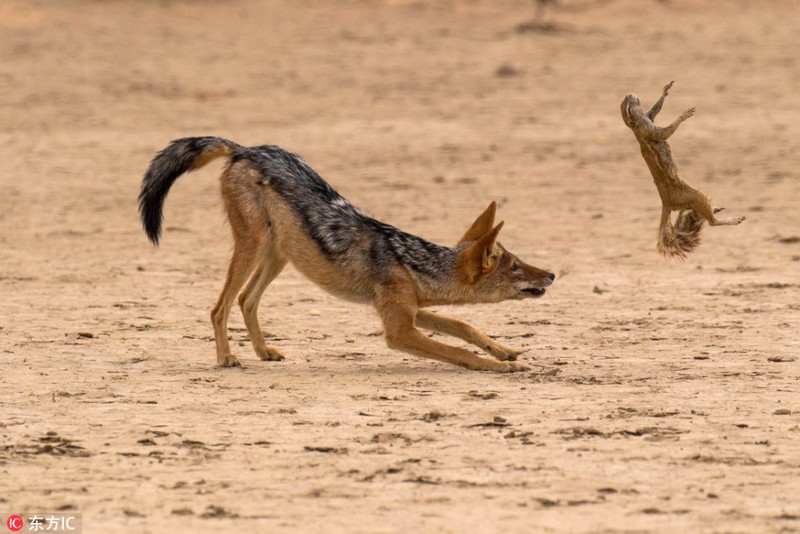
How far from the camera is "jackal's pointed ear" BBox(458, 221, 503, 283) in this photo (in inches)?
346

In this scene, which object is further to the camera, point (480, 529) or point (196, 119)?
point (196, 119)

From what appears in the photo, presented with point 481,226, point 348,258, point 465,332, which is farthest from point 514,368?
point 348,258

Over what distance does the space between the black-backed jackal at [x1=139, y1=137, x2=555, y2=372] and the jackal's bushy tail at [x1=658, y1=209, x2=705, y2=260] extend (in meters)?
0.69

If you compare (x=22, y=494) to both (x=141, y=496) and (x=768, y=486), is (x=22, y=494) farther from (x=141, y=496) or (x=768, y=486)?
(x=768, y=486)

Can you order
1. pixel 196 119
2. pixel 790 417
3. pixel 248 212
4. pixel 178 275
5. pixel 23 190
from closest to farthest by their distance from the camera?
pixel 790 417 → pixel 248 212 → pixel 178 275 → pixel 23 190 → pixel 196 119

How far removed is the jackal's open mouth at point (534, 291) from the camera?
8914 mm

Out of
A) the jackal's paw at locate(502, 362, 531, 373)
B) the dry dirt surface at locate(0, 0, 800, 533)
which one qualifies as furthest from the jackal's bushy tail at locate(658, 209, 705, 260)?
the jackal's paw at locate(502, 362, 531, 373)

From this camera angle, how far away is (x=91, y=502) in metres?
5.97

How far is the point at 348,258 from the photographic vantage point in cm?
888

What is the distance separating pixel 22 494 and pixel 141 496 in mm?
472

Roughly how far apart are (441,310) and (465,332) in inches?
81.0

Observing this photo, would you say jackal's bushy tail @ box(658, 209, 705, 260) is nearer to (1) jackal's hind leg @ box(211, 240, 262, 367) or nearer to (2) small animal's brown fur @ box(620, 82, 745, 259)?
(2) small animal's brown fur @ box(620, 82, 745, 259)

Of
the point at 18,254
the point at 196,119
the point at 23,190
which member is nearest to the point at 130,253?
the point at 18,254

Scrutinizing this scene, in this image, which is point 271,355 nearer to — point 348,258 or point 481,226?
point 348,258
